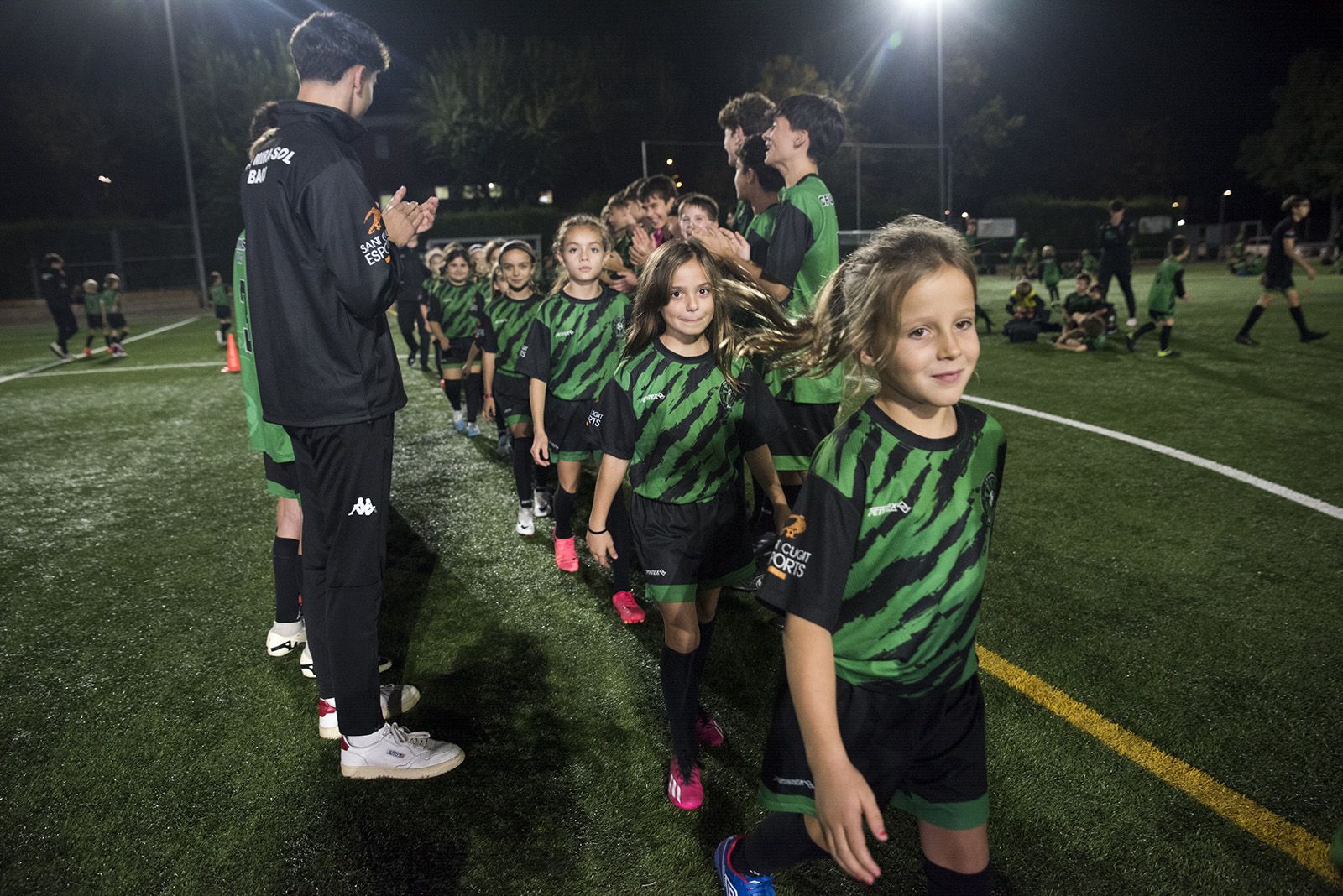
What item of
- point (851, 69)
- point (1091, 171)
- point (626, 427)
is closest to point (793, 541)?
point (626, 427)

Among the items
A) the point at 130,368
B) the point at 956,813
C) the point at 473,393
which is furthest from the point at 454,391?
the point at 130,368

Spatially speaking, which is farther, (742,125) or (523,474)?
(523,474)

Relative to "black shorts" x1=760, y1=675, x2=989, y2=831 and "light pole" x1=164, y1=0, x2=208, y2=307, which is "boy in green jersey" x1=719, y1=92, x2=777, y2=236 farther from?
"light pole" x1=164, y1=0, x2=208, y2=307

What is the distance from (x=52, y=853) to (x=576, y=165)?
Result: 4506cm

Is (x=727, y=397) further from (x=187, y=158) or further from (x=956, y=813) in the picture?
(x=187, y=158)

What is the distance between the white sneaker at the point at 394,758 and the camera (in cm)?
278

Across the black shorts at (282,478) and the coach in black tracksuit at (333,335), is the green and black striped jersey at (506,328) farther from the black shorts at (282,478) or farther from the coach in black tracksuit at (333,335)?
the coach in black tracksuit at (333,335)

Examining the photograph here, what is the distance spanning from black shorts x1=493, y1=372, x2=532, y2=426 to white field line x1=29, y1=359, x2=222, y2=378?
1037cm

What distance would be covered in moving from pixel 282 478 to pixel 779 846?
8.05 ft

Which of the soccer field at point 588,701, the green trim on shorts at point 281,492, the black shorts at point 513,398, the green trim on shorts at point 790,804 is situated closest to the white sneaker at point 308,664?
the soccer field at point 588,701

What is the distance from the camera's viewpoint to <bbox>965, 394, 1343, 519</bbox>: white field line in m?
5.13

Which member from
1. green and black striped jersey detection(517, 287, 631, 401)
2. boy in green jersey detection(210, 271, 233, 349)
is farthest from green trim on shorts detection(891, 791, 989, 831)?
boy in green jersey detection(210, 271, 233, 349)

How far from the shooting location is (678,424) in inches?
109

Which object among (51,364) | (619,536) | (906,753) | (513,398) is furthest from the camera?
(51,364)
